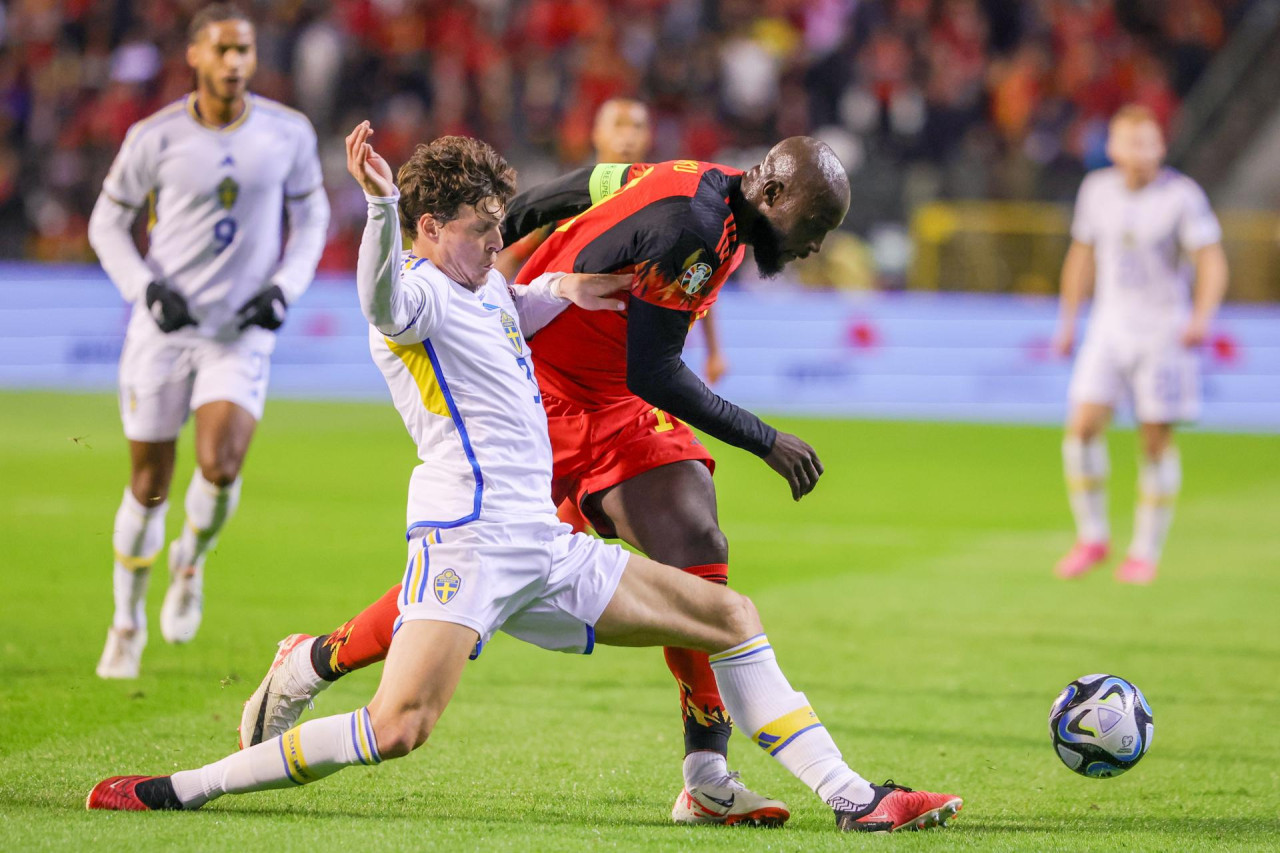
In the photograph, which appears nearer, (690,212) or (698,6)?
(690,212)

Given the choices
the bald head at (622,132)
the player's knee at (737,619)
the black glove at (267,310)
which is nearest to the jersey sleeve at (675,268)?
the player's knee at (737,619)

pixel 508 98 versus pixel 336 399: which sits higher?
pixel 508 98

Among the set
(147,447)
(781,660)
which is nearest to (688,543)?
(781,660)

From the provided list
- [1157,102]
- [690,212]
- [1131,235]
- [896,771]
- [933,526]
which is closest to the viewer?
[690,212]

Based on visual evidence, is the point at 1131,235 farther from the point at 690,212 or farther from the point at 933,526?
the point at 690,212

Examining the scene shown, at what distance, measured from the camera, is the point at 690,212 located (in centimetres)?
448

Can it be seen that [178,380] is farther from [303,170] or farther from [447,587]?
[447,587]

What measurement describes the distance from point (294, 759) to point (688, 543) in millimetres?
1334

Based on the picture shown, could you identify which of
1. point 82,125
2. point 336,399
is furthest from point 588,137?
point 82,125

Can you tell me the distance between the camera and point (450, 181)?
4.07 meters

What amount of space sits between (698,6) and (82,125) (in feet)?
26.7

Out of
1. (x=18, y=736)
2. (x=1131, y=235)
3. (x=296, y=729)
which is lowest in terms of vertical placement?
(x=18, y=736)

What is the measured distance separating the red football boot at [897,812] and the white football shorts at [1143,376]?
19.7 ft

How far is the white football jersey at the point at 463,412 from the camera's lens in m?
4.08
